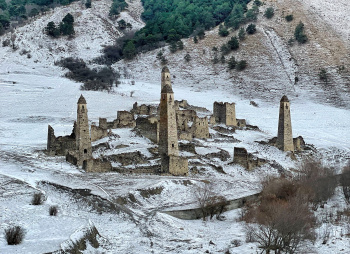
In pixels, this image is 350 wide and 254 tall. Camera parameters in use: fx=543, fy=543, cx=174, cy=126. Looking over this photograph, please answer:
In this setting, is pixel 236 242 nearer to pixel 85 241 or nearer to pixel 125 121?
pixel 85 241

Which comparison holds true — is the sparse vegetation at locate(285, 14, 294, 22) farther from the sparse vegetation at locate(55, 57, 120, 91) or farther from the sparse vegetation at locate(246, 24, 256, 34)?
the sparse vegetation at locate(55, 57, 120, 91)

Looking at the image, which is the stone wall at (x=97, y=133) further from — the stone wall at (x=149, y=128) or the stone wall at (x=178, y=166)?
the stone wall at (x=178, y=166)

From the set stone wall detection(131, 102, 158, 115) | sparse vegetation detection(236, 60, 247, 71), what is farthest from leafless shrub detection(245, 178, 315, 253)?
sparse vegetation detection(236, 60, 247, 71)

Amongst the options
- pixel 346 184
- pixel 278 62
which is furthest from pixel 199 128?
pixel 278 62

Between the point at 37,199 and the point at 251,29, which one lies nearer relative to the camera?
the point at 37,199

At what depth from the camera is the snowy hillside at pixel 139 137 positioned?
28344 mm

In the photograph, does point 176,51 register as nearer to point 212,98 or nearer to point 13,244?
point 212,98

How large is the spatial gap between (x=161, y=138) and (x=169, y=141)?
845 mm

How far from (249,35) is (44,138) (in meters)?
74.7

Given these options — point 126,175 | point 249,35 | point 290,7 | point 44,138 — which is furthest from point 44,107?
point 290,7

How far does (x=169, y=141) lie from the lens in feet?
135

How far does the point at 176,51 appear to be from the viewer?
117 m

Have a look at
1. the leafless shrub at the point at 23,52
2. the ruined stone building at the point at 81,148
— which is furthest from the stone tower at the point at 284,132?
the leafless shrub at the point at 23,52

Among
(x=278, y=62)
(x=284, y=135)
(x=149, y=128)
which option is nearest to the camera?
(x=149, y=128)
